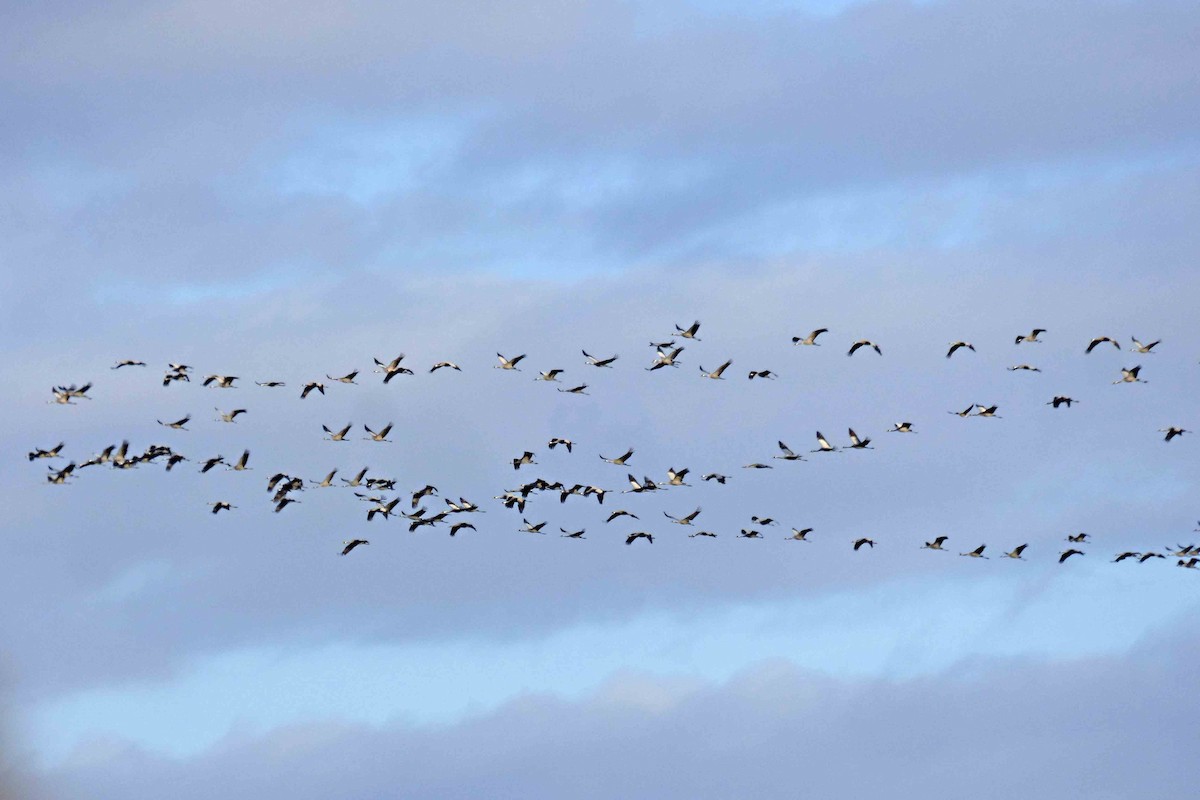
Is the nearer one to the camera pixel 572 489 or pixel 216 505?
pixel 216 505

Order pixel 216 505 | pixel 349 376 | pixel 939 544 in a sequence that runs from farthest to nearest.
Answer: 1. pixel 939 544
2. pixel 349 376
3. pixel 216 505

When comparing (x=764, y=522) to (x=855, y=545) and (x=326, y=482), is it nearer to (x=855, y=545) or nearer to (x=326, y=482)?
(x=855, y=545)

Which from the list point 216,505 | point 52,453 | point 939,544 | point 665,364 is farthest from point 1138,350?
point 52,453

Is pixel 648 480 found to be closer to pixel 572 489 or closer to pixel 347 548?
pixel 572 489

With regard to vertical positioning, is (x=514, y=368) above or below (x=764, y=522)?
above

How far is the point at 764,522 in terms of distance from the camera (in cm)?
12200

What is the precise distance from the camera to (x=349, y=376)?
119438mm

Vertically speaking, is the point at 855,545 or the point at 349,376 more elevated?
the point at 349,376

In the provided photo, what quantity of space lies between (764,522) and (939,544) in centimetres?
A: 1289

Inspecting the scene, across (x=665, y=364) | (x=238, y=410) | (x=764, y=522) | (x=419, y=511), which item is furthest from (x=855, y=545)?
(x=238, y=410)

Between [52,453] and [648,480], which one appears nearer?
[52,453]

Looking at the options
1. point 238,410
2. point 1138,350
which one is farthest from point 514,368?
point 1138,350

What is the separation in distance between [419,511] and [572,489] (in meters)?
8.97

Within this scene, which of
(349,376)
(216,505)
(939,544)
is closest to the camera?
(216,505)
